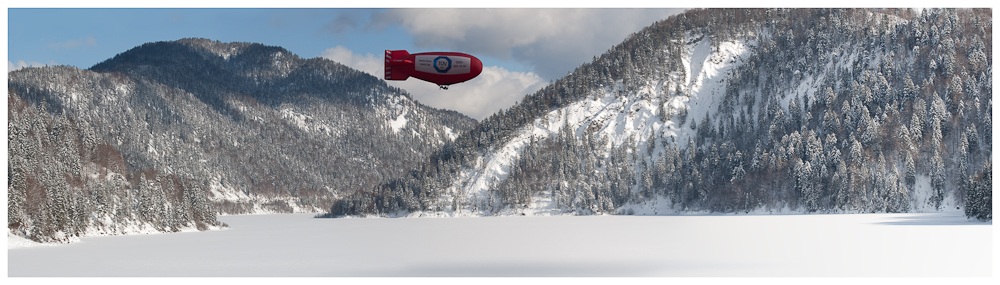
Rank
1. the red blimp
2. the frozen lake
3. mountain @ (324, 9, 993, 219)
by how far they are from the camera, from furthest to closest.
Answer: mountain @ (324, 9, 993, 219) < the red blimp < the frozen lake

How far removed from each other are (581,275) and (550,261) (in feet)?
29.8

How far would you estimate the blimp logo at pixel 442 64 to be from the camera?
172 ft

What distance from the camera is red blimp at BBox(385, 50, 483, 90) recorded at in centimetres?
5253

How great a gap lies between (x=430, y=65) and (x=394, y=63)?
103 inches

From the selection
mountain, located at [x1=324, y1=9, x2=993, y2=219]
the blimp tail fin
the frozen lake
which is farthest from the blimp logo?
mountain, located at [x1=324, y1=9, x2=993, y2=219]

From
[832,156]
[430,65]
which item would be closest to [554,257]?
[430,65]

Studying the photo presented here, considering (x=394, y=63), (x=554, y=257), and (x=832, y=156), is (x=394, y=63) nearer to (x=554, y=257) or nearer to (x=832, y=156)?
(x=554, y=257)

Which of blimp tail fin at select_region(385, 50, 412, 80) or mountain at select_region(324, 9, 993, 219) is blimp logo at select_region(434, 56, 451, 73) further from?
mountain at select_region(324, 9, 993, 219)

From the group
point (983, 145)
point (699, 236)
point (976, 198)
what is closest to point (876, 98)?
point (983, 145)

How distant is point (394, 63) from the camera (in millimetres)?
52906

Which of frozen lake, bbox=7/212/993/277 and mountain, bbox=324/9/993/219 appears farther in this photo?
mountain, bbox=324/9/993/219

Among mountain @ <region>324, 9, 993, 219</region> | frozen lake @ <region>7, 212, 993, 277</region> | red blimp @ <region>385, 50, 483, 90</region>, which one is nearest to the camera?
frozen lake @ <region>7, 212, 993, 277</region>

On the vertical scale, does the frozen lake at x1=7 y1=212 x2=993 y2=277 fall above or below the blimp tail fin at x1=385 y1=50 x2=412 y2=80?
below

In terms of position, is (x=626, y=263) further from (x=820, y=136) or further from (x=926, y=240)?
(x=820, y=136)
